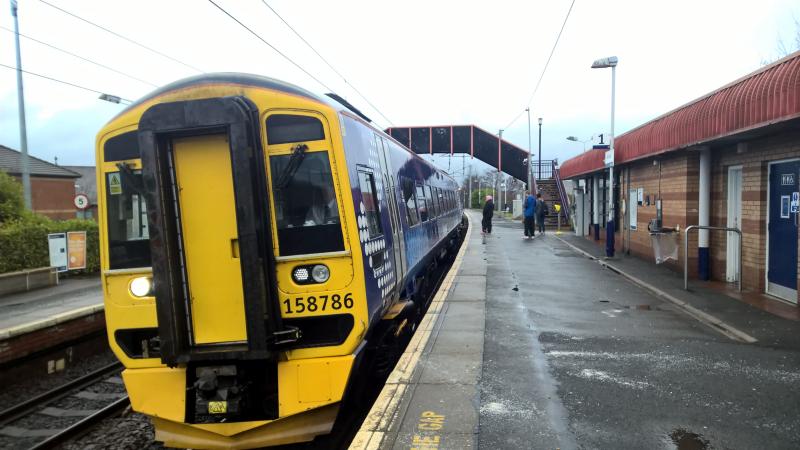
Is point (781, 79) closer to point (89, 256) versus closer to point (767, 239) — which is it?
point (767, 239)

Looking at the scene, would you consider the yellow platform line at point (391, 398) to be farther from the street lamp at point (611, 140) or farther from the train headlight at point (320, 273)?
the street lamp at point (611, 140)

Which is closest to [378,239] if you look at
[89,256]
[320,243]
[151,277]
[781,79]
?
[320,243]

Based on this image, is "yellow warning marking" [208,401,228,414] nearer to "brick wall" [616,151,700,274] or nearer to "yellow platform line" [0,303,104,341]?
"yellow platform line" [0,303,104,341]

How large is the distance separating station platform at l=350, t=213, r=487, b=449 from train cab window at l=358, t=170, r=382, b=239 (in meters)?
1.39

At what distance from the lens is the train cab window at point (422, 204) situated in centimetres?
905

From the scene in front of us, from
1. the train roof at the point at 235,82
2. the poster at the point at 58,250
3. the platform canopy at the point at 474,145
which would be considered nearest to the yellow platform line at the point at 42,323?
the train roof at the point at 235,82

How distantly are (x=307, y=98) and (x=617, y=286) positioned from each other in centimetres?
820

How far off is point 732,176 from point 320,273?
914cm

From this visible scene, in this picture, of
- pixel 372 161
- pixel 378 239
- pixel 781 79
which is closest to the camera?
pixel 378 239

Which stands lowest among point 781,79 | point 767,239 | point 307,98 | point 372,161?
point 767,239

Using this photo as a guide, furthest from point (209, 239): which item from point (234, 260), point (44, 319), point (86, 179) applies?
point (86, 179)

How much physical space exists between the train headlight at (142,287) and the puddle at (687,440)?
3999 mm

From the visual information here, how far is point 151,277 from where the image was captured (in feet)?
13.7

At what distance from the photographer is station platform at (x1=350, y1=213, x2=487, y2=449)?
12.4ft
